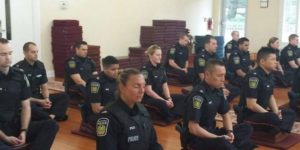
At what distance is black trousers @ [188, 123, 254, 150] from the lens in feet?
10.6

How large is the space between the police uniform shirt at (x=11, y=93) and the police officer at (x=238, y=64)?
4466 millimetres

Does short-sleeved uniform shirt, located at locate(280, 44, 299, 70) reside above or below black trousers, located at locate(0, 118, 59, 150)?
above

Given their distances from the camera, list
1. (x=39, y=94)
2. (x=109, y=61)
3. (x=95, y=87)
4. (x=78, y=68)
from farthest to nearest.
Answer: (x=78, y=68), (x=39, y=94), (x=95, y=87), (x=109, y=61)

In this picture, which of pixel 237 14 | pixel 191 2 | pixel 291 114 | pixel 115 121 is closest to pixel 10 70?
pixel 115 121

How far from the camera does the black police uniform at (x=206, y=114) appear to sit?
10.6ft

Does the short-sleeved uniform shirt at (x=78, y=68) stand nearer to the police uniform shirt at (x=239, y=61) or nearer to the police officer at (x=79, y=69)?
the police officer at (x=79, y=69)

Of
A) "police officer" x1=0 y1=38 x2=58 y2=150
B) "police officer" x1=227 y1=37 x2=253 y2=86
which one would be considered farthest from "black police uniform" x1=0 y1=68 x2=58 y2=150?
"police officer" x1=227 y1=37 x2=253 y2=86

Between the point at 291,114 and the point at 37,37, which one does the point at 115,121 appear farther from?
the point at 37,37

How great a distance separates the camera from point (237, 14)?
12562 millimetres

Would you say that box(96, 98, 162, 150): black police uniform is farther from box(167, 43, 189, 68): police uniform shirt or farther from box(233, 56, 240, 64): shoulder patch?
box(167, 43, 189, 68): police uniform shirt

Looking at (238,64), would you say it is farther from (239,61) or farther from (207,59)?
(207,59)

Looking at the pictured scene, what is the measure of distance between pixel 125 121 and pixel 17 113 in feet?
5.29

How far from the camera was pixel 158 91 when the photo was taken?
206 inches

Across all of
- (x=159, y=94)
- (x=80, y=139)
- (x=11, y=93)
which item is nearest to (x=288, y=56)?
(x=159, y=94)
